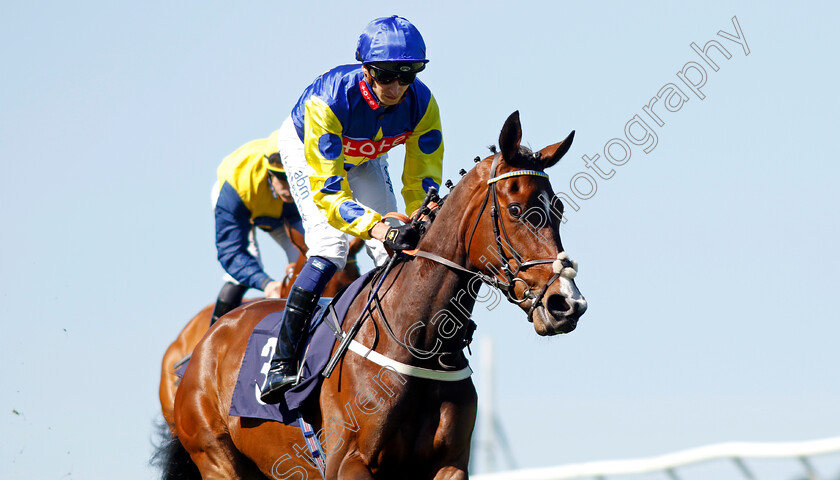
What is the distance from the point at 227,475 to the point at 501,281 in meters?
2.34

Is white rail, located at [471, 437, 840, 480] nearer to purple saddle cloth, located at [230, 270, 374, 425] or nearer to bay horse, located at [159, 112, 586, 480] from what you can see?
bay horse, located at [159, 112, 586, 480]

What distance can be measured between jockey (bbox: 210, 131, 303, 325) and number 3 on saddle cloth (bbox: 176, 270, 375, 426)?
9.88 ft

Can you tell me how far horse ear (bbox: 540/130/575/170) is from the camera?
4.59 metres

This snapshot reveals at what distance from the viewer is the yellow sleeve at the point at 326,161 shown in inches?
197

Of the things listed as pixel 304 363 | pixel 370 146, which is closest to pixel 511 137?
pixel 370 146

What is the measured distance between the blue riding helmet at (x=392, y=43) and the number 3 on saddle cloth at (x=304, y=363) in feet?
3.33

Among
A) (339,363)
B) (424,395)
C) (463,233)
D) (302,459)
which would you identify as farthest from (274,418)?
(463,233)

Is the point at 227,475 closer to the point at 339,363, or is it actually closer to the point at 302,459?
the point at 302,459

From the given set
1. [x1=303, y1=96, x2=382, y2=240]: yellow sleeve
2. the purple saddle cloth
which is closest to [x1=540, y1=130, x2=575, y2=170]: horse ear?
[x1=303, y1=96, x2=382, y2=240]: yellow sleeve

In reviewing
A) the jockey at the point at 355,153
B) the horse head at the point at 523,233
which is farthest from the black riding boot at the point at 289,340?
the horse head at the point at 523,233

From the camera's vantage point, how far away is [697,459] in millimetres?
5047

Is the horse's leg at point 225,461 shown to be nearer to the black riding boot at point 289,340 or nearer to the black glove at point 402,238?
the black riding boot at point 289,340

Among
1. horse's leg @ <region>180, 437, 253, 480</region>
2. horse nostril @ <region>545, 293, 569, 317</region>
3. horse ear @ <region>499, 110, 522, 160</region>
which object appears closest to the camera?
horse nostril @ <region>545, 293, 569, 317</region>

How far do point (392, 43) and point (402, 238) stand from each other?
3.01 feet
